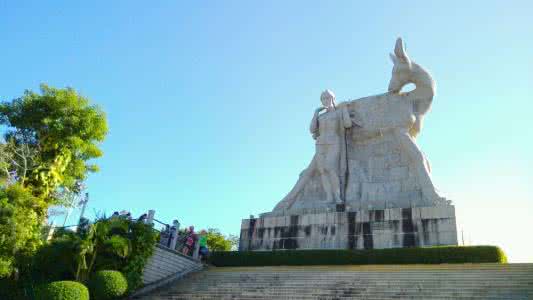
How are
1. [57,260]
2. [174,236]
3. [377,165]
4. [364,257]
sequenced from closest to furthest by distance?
[57,260], [364,257], [174,236], [377,165]

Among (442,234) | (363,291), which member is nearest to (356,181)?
(442,234)

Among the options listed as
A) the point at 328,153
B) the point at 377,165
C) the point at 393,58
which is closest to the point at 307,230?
the point at 328,153

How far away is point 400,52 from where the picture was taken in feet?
54.5

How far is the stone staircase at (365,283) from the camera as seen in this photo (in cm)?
905

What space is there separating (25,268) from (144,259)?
2.97 m

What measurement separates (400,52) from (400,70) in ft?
2.28

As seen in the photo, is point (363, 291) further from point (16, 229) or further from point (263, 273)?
point (16, 229)

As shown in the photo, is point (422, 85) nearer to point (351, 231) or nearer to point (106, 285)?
point (351, 231)

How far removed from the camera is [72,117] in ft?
54.3

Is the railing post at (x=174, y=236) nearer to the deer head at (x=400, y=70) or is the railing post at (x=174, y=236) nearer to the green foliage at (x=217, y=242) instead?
the deer head at (x=400, y=70)

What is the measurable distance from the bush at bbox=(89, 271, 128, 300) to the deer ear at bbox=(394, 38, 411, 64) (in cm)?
1248

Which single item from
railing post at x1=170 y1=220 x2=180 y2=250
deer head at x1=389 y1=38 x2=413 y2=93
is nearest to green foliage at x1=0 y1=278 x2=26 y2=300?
railing post at x1=170 y1=220 x2=180 y2=250

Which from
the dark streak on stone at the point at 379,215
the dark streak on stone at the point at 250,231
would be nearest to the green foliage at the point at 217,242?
the dark streak on stone at the point at 250,231

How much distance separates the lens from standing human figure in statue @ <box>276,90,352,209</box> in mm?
16406
